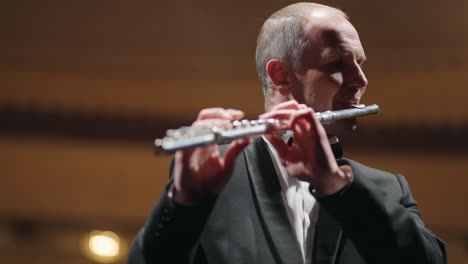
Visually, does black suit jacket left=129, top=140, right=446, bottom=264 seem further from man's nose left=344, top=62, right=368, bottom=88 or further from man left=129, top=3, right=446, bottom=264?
man's nose left=344, top=62, right=368, bottom=88

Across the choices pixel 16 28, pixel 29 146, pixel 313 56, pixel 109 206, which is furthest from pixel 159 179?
pixel 313 56

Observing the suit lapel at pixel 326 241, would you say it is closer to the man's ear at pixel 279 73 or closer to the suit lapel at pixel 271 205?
the suit lapel at pixel 271 205

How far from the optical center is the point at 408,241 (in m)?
1.00

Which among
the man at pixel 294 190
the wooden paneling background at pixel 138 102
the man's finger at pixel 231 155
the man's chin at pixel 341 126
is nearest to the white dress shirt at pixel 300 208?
the man at pixel 294 190

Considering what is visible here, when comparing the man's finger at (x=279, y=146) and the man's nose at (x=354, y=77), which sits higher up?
the man's nose at (x=354, y=77)

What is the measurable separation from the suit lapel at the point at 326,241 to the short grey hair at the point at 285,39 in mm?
325

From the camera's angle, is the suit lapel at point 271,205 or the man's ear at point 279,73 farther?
the man's ear at point 279,73

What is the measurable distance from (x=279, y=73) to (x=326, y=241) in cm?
37

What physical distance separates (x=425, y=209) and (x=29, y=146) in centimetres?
272

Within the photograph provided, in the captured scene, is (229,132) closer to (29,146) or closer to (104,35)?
(104,35)

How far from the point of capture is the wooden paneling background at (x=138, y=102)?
378cm

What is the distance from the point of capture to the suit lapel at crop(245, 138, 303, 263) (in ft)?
3.41

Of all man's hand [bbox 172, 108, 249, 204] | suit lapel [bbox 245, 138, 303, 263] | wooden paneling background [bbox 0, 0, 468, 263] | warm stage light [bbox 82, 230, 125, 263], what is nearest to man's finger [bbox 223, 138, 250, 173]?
man's hand [bbox 172, 108, 249, 204]

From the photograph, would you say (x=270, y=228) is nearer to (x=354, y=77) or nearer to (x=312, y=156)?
(x=312, y=156)
